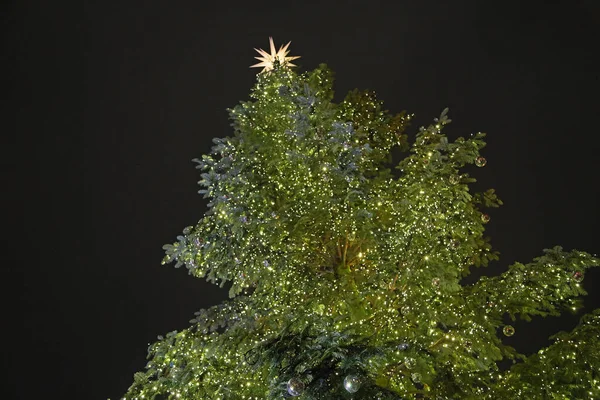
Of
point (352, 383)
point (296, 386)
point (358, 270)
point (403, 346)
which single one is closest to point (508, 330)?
point (358, 270)

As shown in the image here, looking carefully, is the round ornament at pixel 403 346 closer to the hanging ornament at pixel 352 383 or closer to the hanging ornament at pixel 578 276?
the hanging ornament at pixel 352 383

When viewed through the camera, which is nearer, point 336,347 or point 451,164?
point 336,347

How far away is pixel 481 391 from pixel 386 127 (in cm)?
319

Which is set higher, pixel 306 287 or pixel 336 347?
pixel 306 287

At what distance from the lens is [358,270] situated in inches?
201

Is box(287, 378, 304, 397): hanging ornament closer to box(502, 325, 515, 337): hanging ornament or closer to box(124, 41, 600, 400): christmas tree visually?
box(124, 41, 600, 400): christmas tree

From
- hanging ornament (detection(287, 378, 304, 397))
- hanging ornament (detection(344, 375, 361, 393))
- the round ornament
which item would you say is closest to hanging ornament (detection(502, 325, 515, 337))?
the round ornament

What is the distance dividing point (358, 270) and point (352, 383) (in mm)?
2562

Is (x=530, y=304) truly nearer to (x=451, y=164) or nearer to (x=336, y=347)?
(x=451, y=164)

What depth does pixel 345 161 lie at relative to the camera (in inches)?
167

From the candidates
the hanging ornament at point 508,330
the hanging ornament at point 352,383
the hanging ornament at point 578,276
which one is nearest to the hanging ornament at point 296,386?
the hanging ornament at point 352,383

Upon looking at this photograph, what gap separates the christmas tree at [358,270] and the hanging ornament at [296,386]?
0.53 m

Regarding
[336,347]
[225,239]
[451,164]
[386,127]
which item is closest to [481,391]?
[336,347]

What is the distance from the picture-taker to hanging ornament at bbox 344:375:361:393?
8.47ft
